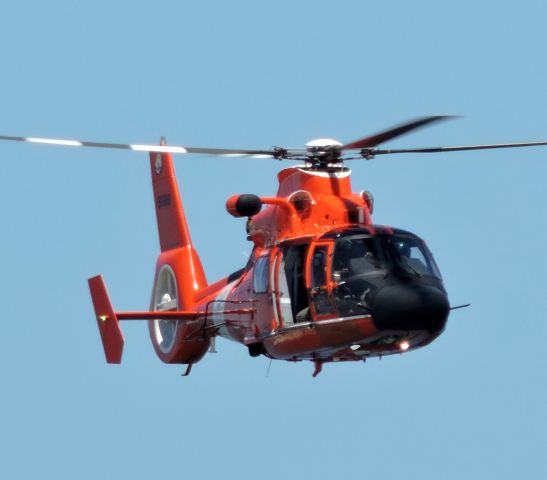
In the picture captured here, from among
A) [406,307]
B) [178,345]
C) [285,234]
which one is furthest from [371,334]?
[178,345]

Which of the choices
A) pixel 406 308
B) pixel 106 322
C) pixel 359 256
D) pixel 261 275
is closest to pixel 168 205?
pixel 106 322

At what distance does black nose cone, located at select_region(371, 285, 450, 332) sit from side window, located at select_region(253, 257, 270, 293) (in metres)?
2.13

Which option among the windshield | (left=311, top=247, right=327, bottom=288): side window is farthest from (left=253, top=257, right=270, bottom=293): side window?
the windshield

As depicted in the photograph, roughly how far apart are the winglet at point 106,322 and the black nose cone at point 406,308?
4.36 meters

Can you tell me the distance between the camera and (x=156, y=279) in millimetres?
28203

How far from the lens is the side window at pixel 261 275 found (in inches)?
923

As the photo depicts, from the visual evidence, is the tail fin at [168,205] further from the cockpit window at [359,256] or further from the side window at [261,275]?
the cockpit window at [359,256]

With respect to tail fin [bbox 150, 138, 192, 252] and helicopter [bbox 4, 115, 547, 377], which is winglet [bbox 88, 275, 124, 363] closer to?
helicopter [bbox 4, 115, 547, 377]

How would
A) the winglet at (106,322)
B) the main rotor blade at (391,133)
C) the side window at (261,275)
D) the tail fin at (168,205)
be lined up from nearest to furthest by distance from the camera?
the main rotor blade at (391,133) → the side window at (261,275) → the winglet at (106,322) → the tail fin at (168,205)

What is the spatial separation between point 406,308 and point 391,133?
8.03 feet

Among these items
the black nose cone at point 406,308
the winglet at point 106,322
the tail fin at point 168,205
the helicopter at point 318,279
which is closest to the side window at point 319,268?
the helicopter at point 318,279

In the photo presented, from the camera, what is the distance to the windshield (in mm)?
22250

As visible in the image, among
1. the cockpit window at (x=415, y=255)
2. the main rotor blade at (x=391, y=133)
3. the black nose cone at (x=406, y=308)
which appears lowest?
the black nose cone at (x=406, y=308)

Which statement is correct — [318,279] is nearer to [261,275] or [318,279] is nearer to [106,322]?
[261,275]
